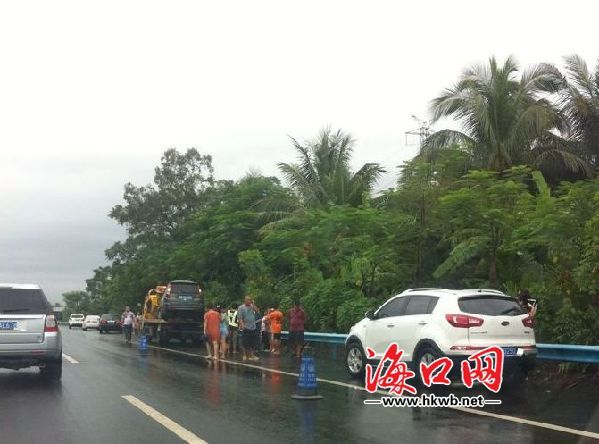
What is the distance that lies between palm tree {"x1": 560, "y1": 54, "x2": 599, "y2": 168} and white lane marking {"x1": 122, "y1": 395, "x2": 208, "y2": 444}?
2044 centimetres

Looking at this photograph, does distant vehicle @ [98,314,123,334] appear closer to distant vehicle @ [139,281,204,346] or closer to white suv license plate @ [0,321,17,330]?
distant vehicle @ [139,281,204,346]

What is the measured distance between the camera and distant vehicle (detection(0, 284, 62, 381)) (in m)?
13.0

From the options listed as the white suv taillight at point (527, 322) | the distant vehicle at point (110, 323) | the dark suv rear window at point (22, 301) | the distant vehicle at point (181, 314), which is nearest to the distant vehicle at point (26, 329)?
the dark suv rear window at point (22, 301)

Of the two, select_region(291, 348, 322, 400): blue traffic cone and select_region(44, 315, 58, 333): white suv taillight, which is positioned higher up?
select_region(44, 315, 58, 333): white suv taillight

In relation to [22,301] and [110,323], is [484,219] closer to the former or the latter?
[22,301]

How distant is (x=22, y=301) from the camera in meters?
13.4

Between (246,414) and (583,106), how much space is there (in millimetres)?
20488

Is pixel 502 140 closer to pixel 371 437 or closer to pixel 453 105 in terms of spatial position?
pixel 453 105

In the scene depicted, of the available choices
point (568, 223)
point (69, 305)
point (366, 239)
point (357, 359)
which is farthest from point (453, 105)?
point (69, 305)

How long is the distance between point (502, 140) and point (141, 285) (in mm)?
31477

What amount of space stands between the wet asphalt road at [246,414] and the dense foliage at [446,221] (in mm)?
3339

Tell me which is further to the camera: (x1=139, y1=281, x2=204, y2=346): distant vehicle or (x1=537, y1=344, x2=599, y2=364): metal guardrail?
(x1=139, y1=281, x2=204, y2=346): distant vehicle

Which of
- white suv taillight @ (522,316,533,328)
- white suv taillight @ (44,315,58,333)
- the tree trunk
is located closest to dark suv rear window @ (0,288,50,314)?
white suv taillight @ (44,315,58,333)

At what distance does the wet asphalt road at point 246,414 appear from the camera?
820 cm
